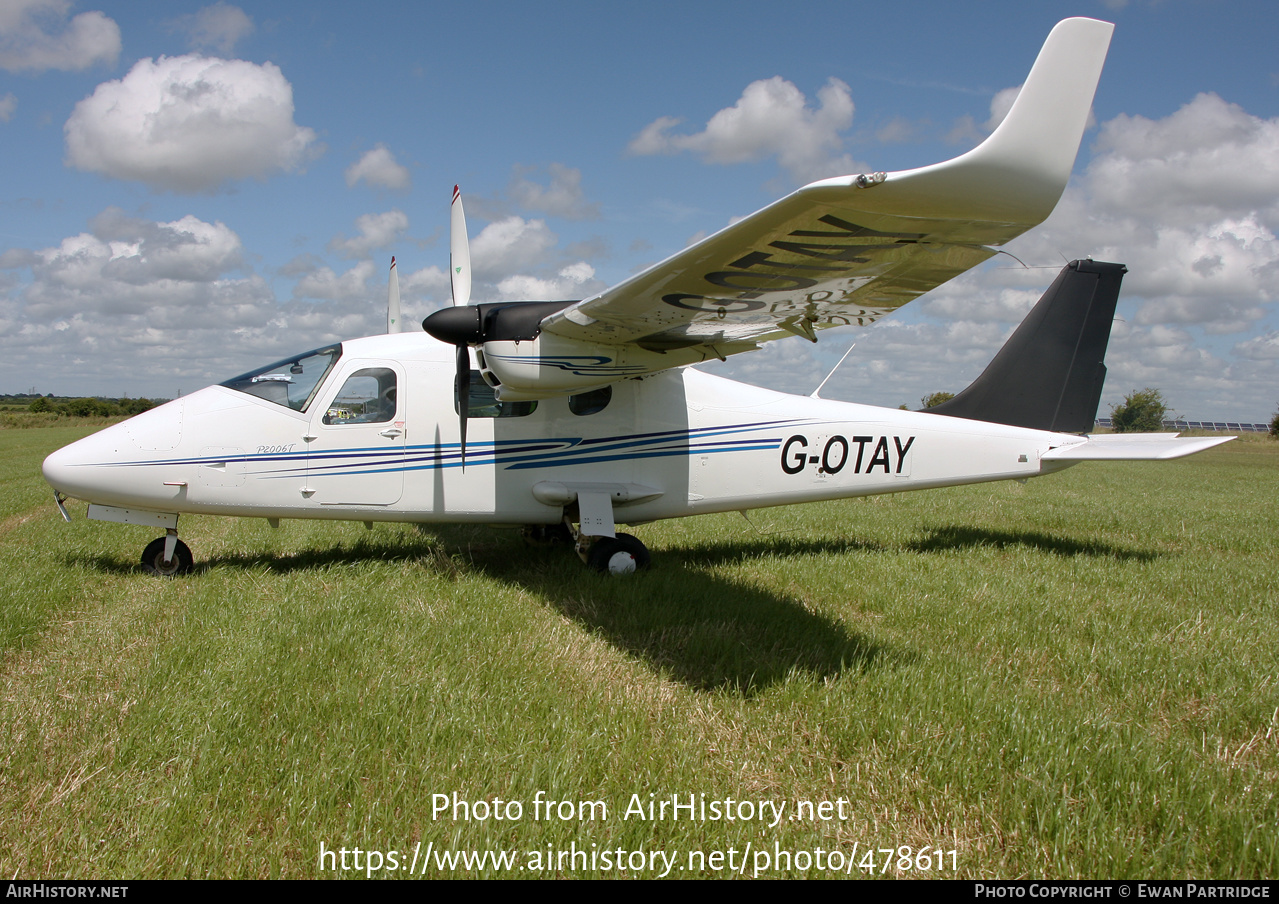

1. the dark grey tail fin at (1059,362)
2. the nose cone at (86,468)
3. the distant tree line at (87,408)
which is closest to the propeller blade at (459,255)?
the nose cone at (86,468)

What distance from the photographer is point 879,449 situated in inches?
328

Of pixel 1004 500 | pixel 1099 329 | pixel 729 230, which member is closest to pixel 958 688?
pixel 729 230

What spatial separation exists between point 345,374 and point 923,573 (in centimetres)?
637

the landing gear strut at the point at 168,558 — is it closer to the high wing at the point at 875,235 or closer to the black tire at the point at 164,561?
the black tire at the point at 164,561

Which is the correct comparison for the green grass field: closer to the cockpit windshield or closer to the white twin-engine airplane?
the white twin-engine airplane

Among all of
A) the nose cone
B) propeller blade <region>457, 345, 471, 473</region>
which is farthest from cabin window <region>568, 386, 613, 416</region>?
the nose cone

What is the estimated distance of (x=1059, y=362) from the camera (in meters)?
9.27

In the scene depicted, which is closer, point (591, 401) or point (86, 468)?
point (86, 468)

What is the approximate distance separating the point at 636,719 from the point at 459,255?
5.57 meters

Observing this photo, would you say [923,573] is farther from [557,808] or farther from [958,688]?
[557,808]

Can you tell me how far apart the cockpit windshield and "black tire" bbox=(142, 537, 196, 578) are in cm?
171

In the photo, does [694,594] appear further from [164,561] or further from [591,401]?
[164,561]

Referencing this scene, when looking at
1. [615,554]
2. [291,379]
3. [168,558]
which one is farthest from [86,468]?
[615,554]

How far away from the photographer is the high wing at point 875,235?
3111mm
